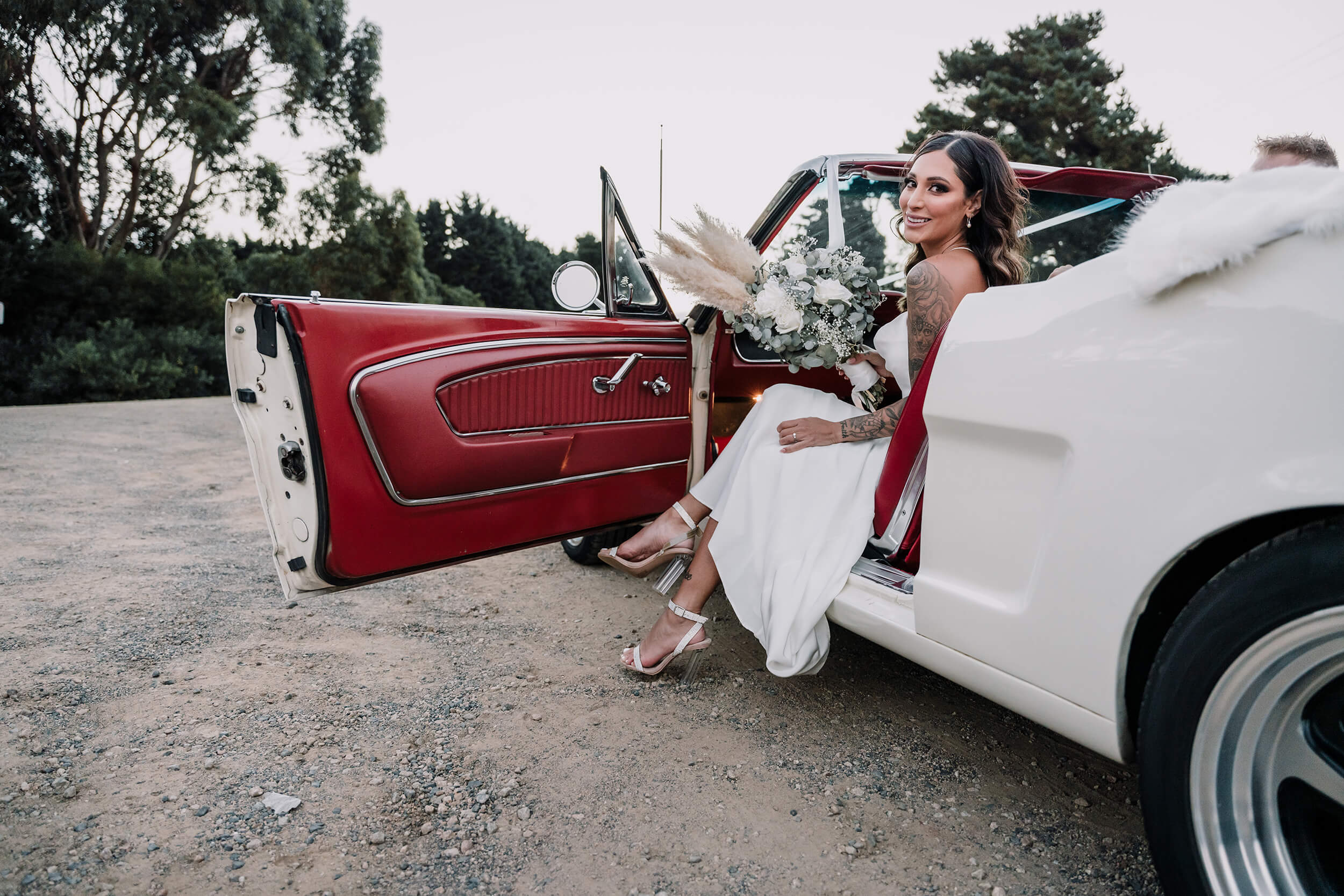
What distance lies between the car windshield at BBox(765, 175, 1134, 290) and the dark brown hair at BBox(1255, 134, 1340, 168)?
1.47ft

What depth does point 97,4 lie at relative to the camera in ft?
44.2

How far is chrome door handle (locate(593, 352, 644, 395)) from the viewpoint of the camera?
8.55 feet

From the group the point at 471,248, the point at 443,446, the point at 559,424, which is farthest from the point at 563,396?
the point at 471,248

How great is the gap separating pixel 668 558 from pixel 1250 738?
1.71 m


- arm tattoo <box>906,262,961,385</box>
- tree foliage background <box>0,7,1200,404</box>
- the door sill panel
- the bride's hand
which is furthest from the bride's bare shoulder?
tree foliage background <box>0,7,1200,404</box>

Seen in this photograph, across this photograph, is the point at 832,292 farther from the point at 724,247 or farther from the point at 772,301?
the point at 724,247

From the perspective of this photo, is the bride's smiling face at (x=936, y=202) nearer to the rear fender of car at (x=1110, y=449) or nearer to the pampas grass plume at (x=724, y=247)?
the pampas grass plume at (x=724, y=247)

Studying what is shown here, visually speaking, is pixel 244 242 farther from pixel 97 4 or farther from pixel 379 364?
pixel 379 364

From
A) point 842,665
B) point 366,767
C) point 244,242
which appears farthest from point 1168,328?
point 244,242

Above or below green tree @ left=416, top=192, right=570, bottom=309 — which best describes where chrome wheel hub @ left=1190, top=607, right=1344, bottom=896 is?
below

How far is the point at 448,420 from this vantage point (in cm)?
229

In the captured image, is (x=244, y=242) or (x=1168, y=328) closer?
(x=1168, y=328)

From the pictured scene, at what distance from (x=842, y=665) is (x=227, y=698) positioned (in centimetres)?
200

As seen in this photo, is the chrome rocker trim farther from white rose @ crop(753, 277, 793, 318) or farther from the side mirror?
the side mirror
